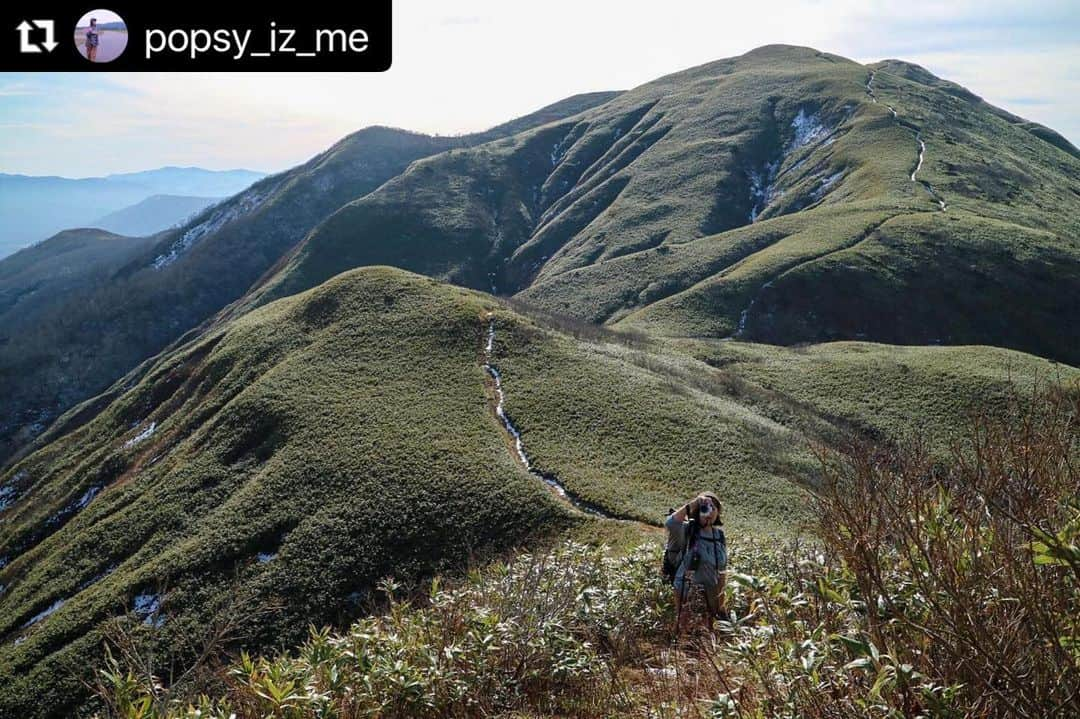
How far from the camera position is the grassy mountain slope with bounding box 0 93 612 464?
13050 centimetres

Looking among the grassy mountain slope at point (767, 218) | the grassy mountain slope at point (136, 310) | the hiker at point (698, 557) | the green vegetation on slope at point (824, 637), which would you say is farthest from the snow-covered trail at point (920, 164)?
the grassy mountain slope at point (136, 310)

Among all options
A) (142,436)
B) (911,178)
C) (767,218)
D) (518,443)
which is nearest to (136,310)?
(142,436)

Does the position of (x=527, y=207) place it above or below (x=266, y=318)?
above

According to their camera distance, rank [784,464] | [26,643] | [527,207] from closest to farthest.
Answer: [26,643] < [784,464] < [527,207]

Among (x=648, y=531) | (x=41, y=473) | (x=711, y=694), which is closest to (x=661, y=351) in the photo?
(x=648, y=531)

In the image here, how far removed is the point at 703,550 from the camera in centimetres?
1115

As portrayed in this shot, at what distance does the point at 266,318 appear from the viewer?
6575cm

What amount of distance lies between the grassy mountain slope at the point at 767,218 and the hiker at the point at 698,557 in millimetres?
70377

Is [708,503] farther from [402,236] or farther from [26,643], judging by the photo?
[402,236]

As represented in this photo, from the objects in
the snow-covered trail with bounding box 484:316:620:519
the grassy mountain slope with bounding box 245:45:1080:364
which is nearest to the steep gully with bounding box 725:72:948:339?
the grassy mountain slope with bounding box 245:45:1080:364

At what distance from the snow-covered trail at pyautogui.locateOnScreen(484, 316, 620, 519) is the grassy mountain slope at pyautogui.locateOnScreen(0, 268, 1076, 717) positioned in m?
0.53

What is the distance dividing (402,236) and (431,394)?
378 feet

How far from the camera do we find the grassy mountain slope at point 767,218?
83.7 m

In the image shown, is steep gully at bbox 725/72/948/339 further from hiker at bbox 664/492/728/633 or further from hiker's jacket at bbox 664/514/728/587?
hiker's jacket at bbox 664/514/728/587
